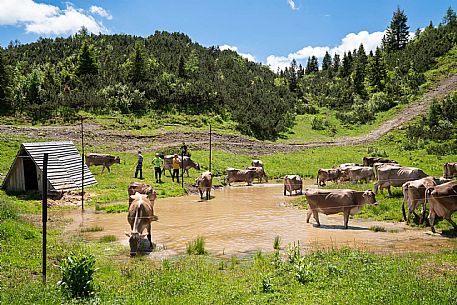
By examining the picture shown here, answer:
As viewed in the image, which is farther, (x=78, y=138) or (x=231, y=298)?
(x=78, y=138)

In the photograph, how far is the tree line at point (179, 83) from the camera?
177 feet

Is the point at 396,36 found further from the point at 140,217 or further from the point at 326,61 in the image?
the point at 140,217

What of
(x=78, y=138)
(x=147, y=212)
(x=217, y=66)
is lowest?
(x=147, y=212)

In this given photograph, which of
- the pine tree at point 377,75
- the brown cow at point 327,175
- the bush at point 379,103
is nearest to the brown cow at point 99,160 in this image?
the brown cow at point 327,175

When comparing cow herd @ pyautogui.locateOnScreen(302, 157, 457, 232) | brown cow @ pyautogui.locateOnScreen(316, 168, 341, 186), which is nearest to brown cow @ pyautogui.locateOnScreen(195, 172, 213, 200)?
brown cow @ pyautogui.locateOnScreen(316, 168, 341, 186)

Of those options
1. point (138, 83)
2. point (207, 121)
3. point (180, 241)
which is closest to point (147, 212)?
point (180, 241)

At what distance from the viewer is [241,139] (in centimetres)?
5091

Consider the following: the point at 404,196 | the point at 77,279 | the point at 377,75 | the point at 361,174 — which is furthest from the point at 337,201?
the point at 377,75

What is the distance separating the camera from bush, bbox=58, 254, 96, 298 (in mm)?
8289

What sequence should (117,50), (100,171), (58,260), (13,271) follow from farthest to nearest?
(117,50) → (100,171) → (58,260) → (13,271)

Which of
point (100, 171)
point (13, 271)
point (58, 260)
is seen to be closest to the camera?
point (13, 271)

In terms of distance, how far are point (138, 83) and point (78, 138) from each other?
23.7m

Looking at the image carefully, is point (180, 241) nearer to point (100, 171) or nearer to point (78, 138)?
point (100, 171)

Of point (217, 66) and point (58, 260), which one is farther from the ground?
point (217, 66)
